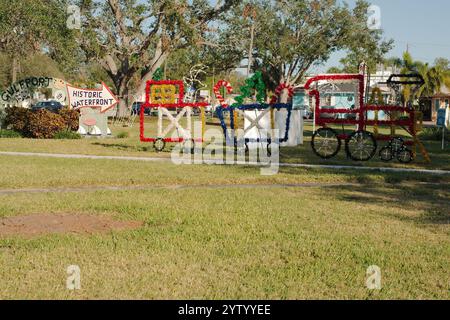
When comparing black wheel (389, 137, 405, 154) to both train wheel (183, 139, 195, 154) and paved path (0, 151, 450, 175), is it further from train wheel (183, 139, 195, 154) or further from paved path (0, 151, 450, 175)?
train wheel (183, 139, 195, 154)

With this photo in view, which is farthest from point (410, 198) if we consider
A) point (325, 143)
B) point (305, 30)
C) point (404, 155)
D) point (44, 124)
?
point (305, 30)

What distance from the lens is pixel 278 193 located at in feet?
34.7

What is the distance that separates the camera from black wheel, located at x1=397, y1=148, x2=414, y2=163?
54.2 feet

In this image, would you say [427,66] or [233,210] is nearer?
[233,210]

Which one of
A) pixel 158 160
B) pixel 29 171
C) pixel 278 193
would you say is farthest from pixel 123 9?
pixel 278 193

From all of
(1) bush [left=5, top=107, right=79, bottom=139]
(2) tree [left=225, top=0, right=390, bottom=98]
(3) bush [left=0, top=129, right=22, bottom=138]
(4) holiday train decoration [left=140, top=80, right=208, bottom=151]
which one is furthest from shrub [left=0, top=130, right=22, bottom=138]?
(2) tree [left=225, top=0, right=390, bottom=98]

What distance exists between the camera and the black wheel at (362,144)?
53.7 ft

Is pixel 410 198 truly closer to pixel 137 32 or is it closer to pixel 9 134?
pixel 9 134

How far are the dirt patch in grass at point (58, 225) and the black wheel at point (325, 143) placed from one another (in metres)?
10.0

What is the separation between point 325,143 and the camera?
17438 millimetres

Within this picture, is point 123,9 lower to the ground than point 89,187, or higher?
higher

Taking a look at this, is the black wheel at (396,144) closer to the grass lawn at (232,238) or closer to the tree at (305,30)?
the grass lawn at (232,238)

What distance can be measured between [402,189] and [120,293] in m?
7.91

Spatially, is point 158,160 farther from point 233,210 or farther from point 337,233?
point 337,233
